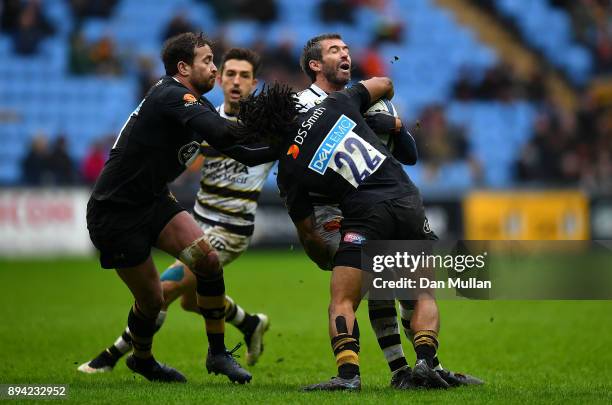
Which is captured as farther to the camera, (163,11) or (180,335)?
(163,11)

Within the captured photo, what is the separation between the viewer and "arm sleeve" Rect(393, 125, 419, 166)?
24.9 ft

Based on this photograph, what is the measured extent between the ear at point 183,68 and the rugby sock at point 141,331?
189cm

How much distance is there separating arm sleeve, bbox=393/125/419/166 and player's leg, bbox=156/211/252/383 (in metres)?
1.62

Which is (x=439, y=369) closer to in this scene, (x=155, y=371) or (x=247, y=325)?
(x=155, y=371)

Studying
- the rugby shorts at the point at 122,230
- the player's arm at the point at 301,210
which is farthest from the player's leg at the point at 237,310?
the player's arm at the point at 301,210

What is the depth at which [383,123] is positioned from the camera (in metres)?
7.44

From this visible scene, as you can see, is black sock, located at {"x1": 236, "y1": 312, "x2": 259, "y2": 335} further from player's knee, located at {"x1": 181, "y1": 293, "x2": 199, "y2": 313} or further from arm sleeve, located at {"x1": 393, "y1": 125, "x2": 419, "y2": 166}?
arm sleeve, located at {"x1": 393, "y1": 125, "x2": 419, "y2": 166}

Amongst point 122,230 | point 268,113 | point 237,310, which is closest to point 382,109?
point 268,113

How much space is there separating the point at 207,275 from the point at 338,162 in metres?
1.55

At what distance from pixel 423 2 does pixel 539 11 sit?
3129 millimetres

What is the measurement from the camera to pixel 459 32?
90.4 ft

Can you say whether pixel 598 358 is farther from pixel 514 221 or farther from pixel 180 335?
pixel 514 221

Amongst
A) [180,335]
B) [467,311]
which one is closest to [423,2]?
[467,311]

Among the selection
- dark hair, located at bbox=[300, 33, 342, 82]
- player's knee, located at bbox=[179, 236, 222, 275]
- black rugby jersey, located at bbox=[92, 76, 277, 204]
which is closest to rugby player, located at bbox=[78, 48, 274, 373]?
player's knee, located at bbox=[179, 236, 222, 275]
